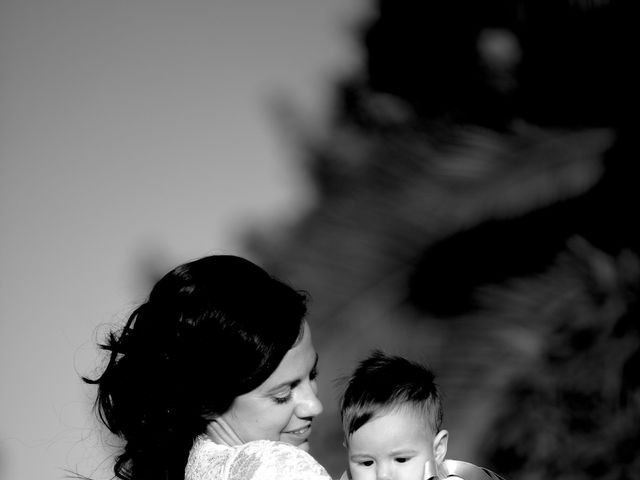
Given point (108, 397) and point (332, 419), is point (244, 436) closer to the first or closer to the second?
point (108, 397)

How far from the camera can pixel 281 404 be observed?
10.5 ft

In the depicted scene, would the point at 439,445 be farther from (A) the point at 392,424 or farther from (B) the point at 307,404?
(B) the point at 307,404

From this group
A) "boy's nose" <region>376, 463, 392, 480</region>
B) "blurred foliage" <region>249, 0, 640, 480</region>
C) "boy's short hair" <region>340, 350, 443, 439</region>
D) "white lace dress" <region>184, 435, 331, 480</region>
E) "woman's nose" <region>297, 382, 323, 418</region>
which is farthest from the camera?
"blurred foliage" <region>249, 0, 640, 480</region>

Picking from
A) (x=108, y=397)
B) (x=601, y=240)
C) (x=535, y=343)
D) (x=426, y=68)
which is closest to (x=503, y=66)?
(x=426, y=68)

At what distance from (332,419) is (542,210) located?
1609mm

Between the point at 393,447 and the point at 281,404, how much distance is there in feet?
1.88

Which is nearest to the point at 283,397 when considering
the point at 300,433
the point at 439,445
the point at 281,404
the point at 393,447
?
the point at 281,404

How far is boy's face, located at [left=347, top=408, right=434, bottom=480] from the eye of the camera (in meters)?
3.61

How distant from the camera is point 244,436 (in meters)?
3.17

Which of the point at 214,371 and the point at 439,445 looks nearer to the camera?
the point at 214,371

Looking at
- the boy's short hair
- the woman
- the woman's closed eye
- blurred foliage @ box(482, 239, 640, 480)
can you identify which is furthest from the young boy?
blurred foliage @ box(482, 239, 640, 480)

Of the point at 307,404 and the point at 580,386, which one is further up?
the point at 307,404

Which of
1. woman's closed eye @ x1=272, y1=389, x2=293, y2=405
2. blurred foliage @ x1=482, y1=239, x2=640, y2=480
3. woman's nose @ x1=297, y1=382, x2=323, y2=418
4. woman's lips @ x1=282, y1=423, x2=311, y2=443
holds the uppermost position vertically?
woman's closed eye @ x1=272, y1=389, x2=293, y2=405

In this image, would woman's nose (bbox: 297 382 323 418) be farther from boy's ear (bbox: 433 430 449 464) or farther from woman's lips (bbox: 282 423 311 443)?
boy's ear (bbox: 433 430 449 464)
